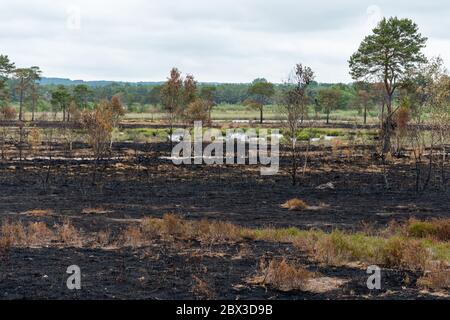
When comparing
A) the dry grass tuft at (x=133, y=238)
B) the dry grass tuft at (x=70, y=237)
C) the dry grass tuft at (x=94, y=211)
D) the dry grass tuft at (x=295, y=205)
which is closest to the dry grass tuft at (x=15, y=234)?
the dry grass tuft at (x=70, y=237)

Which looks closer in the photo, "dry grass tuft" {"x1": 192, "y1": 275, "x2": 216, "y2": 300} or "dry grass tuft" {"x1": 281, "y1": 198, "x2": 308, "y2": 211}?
"dry grass tuft" {"x1": 192, "y1": 275, "x2": 216, "y2": 300}

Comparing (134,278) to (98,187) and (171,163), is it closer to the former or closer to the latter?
(98,187)

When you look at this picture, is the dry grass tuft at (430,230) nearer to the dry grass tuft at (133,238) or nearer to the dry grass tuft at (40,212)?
the dry grass tuft at (133,238)

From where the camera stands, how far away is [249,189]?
28.5m

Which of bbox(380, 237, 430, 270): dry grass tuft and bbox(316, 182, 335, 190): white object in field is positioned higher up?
bbox(380, 237, 430, 270): dry grass tuft

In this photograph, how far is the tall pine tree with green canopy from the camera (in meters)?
48.7

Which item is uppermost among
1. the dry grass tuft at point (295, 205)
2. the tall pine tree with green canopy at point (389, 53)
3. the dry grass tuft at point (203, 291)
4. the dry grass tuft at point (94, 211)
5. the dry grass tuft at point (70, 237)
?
the tall pine tree with green canopy at point (389, 53)

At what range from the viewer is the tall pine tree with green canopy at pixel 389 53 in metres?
48.7

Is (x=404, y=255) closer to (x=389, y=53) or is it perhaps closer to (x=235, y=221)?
(x=235, y=221)

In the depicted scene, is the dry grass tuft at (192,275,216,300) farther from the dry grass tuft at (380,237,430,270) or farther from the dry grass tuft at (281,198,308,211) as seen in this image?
the dry grass tuft at (281,198,308,211)

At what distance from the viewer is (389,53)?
49.2 metres

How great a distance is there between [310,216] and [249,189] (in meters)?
7.51

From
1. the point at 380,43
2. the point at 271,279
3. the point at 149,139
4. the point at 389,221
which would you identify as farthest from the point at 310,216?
the point at 149,139

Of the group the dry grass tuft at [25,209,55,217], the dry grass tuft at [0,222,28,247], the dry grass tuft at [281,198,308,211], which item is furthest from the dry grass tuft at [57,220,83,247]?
the dry grass tuft at [281,198,308,211]
